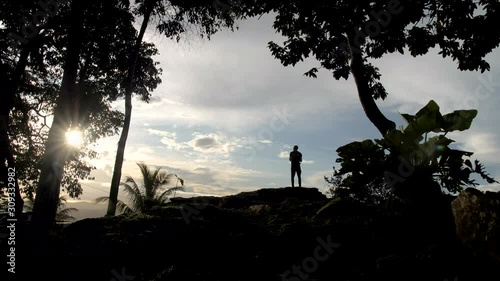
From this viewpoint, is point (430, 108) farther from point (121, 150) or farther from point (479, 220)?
point (121, 150)

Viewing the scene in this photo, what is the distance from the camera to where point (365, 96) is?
8.91m

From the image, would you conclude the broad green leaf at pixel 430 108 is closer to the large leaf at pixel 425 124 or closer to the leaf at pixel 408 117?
the large leaf at pixel 425 124

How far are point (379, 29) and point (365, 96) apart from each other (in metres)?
1.64

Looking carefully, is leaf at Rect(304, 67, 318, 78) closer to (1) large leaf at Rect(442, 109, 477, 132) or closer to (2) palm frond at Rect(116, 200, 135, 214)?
(1) large leaf at Rect(442, 109, 477, 132)

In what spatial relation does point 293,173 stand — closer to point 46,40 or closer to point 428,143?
point 428,143

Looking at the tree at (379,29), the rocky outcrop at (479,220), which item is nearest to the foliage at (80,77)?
the tree at (379,29)

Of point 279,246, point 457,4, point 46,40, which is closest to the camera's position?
point 279,246

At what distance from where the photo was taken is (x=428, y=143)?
5812 millimetres

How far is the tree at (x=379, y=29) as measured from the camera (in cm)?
757

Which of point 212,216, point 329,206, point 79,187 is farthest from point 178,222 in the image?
point 79,187

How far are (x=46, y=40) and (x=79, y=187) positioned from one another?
36.3ft

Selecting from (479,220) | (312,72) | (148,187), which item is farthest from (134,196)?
(479,220)

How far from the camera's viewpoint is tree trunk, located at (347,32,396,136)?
8297 millimetres

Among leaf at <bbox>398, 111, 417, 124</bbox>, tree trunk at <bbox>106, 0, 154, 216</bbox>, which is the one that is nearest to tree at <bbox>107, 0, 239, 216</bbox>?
tree trunk at <bbox>106, 0, 154, 216</bbox>
